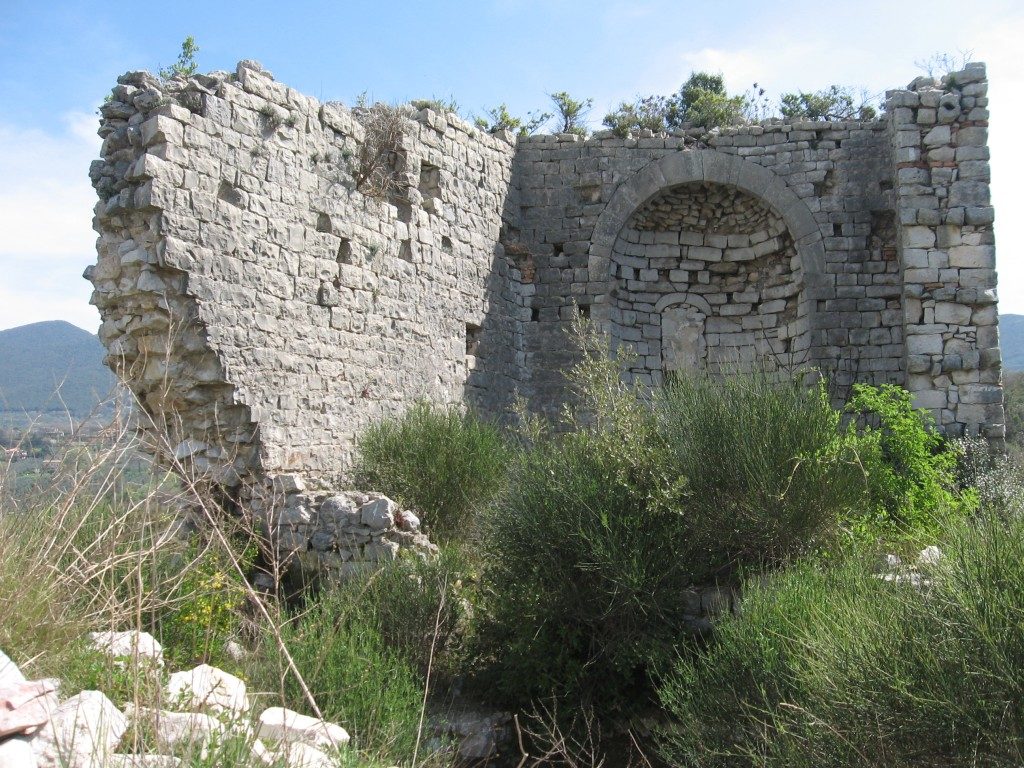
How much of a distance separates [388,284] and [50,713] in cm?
616

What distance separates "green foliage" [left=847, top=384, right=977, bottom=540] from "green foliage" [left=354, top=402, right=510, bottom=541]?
308 cm

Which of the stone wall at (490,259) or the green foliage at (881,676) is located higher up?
the stone wall at (490,259)

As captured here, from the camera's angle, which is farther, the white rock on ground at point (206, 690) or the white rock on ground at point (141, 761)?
the white rock on ground at point (206, 690)

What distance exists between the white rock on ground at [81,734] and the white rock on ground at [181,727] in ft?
0.32

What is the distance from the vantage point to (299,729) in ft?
14.1

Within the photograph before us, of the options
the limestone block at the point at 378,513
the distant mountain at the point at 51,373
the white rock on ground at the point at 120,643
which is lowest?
the white rock on ground at the point at 120,643

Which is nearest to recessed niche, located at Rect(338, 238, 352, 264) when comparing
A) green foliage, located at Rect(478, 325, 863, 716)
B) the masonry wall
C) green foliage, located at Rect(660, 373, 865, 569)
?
the masonry wall

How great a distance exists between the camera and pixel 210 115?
7527mm

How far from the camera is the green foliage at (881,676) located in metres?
3.99

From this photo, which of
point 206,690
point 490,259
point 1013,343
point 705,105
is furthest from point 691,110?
point 1013,343

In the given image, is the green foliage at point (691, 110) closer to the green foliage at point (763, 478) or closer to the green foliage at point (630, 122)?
the green foliage at point (630, 122)

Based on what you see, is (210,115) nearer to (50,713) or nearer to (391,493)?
(391,493)

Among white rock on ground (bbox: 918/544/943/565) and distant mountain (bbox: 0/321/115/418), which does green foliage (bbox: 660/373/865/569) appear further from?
distant mountain (bbox: 0/321/115/418)

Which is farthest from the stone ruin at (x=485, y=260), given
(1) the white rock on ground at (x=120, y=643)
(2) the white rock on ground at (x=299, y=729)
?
(2) the white rock on ground at (x=299, y=729)
